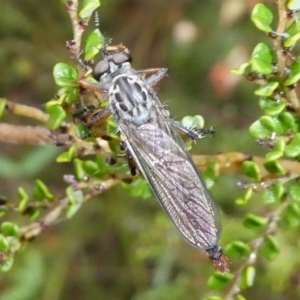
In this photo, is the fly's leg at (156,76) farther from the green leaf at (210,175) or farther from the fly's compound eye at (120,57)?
the green leaf at (210,175)

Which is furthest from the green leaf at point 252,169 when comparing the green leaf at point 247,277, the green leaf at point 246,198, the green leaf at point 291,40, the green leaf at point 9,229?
the green leaf at point 9,229

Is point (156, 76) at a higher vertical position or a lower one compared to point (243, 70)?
higher

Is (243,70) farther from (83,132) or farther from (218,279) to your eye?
(218,279)

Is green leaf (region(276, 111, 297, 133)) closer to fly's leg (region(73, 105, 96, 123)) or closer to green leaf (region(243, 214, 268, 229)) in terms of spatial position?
green leaf (region(243, 214, 268, 229))

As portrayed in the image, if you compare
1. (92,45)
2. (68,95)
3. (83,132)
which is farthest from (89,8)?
(83,132)

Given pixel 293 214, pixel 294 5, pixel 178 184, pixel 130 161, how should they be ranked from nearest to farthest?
pixel 294 5 < pixel 293 214 < pixel 130 161 < pixel 178 184

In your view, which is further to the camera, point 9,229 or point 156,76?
point 156,76
